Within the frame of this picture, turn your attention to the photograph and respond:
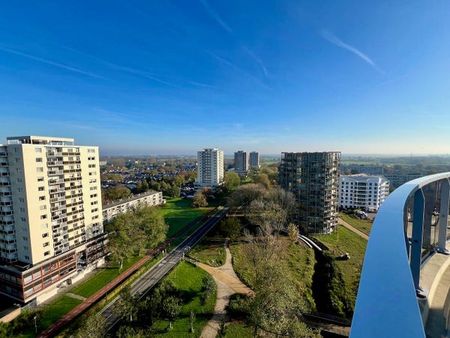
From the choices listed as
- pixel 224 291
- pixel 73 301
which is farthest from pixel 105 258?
pixel 224 291

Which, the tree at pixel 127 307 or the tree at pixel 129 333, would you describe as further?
the tree at pixel 127 307

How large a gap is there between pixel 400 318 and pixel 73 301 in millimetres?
20312

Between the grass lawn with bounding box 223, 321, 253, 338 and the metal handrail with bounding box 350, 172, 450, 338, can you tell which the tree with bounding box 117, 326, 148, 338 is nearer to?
the grass lawn with bounding box 223, 321, 253, 338

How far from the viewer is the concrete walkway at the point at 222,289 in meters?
14.3

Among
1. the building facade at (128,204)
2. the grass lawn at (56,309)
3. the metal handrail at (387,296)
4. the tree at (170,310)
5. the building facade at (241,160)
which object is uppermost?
the metal handrail at (387,296)

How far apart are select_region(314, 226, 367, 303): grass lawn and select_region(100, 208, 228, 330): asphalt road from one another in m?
13.7

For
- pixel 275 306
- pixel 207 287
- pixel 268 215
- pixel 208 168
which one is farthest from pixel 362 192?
pixel 275 306

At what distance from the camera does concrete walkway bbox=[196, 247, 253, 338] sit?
1432 centimetres

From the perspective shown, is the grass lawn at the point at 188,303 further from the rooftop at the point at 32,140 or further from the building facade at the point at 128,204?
the rooftop at the point at 32,140

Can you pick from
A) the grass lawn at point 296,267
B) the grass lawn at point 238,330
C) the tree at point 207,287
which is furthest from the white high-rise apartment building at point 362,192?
the grass lawn at point 238,330

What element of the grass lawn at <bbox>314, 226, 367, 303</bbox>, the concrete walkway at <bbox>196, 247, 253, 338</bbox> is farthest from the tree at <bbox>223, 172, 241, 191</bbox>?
the concrete walkway at <bbox>196, 247, 253, 338</bbox>

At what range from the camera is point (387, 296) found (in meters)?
2.05

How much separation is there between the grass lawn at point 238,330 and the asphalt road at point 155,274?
6353 mm

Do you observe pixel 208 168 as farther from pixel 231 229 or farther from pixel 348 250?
pixel 348 250
